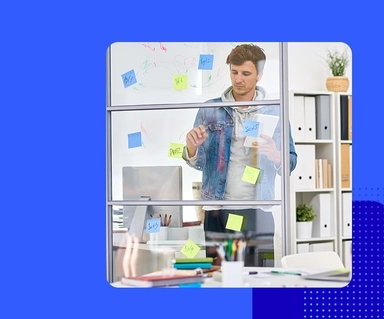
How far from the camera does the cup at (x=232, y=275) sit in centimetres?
263

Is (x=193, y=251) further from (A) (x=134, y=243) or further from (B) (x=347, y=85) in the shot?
(B) (x=347, y=85)

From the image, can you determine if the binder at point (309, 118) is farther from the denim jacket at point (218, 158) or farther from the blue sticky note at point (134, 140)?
the blue sticky note at point (134, 140)

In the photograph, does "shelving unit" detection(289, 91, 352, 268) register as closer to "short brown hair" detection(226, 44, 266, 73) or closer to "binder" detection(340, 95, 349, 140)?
"binder" detection(340, 95, 349, 140)

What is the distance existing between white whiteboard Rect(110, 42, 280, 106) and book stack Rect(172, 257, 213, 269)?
611 millimetres

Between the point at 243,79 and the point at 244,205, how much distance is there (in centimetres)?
49

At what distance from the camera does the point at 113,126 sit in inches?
107

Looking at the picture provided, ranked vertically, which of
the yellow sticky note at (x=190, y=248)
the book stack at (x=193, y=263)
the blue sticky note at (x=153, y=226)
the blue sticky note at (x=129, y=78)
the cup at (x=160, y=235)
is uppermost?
the blue sticky note at (x=129, y=78)

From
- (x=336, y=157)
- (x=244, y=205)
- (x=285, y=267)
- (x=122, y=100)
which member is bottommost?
(x=285, y=267)

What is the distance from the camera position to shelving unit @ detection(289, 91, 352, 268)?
2.70 metres

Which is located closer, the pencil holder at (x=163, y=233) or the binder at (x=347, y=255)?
the binder at (x=347, y=255)

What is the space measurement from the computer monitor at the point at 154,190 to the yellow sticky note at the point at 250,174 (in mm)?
253

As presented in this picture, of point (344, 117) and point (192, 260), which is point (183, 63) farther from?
point (192, 260)

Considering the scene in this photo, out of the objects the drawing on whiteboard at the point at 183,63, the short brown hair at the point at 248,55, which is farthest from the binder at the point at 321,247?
the drawing on whiteboard at the point at 183,63

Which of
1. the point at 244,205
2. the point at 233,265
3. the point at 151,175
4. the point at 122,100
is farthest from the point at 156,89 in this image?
the point at 233,265
